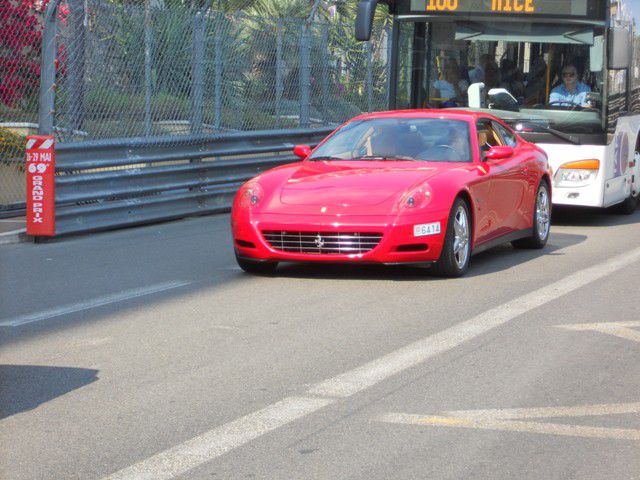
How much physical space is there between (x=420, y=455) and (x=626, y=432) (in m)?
0.98

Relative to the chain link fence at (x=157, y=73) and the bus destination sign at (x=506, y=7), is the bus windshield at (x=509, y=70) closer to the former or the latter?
the bus destination sign at (x=506, y=7)

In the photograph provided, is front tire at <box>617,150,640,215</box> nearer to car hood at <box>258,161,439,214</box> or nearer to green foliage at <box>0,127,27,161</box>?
car hood at <box>258,161,439,214</box>

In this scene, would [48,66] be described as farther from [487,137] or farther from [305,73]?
[305,73]

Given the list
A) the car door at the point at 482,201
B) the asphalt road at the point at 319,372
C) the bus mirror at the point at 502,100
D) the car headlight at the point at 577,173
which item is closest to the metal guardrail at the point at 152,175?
the asphalt road at the point at 319,372

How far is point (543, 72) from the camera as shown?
1466 cm

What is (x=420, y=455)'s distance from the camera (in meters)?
4.98

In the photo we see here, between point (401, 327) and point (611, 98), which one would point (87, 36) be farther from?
point (401, 327)

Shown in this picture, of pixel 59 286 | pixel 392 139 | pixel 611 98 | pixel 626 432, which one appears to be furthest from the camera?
pixel 611 98

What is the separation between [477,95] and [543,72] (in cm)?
93

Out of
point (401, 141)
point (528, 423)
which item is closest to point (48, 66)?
point (401, 141)

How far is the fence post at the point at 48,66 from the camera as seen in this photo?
1303cm

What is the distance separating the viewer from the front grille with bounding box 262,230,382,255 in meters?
9.58

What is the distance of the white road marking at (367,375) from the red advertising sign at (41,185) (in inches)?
204

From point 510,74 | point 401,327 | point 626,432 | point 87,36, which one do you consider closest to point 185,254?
point 87,36
